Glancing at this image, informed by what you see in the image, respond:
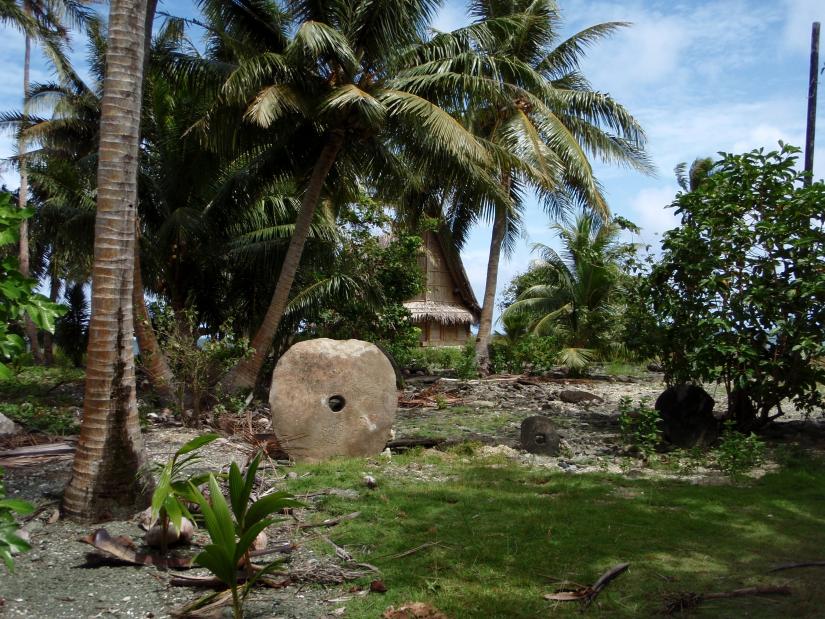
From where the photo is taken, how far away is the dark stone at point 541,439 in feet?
32.8

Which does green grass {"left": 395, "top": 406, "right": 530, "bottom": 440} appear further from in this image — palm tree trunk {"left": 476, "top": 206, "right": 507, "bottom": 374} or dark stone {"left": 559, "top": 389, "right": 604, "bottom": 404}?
palm tree trunk {"left": 476, "top": 206, "right": 507, "bottom": 374}

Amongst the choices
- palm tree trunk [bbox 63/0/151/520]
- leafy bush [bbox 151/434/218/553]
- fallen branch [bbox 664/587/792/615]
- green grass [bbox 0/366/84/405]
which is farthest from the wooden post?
green grass [bbox 0/366/84/405]

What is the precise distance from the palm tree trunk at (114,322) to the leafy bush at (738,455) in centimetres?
631

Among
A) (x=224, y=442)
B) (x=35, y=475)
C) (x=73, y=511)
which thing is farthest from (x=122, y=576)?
(x=224, y=442)

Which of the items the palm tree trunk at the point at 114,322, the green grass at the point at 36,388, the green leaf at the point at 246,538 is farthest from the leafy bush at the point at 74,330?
the green leaf at the point at 246,538

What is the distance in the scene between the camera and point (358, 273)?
17.2m

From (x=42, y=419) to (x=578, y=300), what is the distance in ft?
55.3

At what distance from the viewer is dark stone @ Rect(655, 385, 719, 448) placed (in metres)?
10.6

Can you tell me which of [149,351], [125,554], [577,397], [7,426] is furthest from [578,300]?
[125,554]

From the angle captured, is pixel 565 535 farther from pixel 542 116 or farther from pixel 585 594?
pixel 542 116

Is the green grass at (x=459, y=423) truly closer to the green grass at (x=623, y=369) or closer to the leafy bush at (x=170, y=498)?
the leafy bush at (x=170, y=498)

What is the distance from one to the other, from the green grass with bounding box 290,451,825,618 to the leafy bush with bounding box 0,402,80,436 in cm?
401

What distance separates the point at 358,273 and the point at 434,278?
10.7 m

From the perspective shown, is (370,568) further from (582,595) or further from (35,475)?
(35,475)
